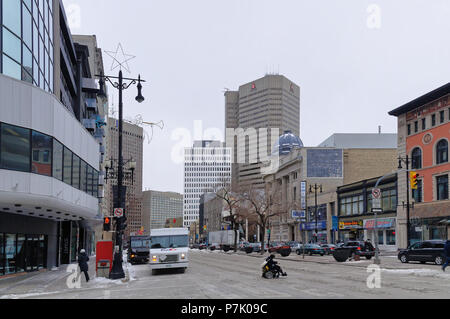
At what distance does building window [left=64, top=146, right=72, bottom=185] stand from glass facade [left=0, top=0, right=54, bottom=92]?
411cm

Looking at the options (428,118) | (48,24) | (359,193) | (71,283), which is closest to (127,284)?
(71,283)

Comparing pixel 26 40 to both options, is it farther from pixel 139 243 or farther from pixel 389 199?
pixel 389 199

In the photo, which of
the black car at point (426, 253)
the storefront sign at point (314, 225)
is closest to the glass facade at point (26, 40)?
the black car at point (426, 253)

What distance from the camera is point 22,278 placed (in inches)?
1058

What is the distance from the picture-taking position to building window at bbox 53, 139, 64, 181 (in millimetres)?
25047

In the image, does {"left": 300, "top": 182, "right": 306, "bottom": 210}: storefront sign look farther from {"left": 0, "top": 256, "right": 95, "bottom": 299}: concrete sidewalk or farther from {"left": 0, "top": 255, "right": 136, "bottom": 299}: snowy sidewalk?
{"left": 0, "top": 255, "right": 136, "bottom": 299}: snowy sidewalk

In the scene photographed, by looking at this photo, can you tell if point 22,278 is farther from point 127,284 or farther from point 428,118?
point 428,118

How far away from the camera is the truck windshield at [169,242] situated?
29.2 m

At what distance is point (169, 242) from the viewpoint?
1156 inches

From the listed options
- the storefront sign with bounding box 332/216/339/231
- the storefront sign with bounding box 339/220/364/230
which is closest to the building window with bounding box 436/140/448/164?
the storefront sign with bounding box 339/220/364/230

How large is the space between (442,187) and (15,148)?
43113 mm

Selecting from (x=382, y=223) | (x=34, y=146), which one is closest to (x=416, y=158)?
(x=382, y=223)

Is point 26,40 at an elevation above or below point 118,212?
above
